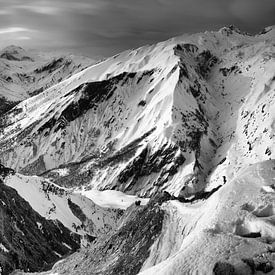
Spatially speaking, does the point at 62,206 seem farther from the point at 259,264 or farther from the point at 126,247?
the point at 259,264

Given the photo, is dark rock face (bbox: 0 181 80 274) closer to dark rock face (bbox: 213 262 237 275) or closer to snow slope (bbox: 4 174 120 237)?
snow slope (bbox: 4 174 120 237)

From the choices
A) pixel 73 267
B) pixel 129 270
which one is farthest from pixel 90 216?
pixel 129 270

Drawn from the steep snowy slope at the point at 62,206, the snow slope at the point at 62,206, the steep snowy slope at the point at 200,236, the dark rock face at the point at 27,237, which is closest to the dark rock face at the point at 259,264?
the steep snowy slope at the point at 200,236

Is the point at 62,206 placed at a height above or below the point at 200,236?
below

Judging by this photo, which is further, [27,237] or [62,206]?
[62,206]

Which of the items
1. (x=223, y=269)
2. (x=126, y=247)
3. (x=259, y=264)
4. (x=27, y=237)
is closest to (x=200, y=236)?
(x=223, y=269)

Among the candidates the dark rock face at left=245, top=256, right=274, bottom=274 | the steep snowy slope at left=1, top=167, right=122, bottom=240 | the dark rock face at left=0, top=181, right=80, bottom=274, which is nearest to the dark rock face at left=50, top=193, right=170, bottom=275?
the dark rock face at left=245, top=256, right=274, bottom=274

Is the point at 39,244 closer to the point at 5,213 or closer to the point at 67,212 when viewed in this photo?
the point at 5,213
